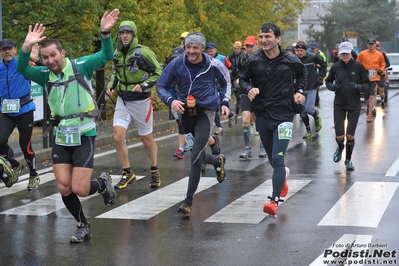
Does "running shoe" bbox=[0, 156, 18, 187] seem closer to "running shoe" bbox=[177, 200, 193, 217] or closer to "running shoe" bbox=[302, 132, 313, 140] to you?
"running shoe" bbox=[177, 200, 193, 217]

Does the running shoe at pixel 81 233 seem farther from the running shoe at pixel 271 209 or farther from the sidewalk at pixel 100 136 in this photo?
the sidewalk at pixel 100 136

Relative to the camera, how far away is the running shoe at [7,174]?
10305 millimetres

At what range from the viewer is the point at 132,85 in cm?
1059

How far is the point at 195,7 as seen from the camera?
2733 cm

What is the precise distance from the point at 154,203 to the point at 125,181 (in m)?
1.30

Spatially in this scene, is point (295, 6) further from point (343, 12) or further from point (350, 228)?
point (343, 12)

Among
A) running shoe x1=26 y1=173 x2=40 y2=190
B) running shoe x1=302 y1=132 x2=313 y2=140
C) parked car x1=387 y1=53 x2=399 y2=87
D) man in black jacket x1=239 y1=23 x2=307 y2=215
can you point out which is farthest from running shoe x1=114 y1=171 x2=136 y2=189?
parked car x1=387 y1=53 x2=399 y2=87

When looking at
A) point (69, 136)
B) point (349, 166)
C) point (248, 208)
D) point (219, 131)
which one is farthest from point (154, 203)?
point (219, 131)

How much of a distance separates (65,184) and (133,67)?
3161mm

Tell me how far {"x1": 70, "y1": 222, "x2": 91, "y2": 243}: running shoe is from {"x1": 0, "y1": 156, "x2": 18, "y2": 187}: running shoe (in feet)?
9.26

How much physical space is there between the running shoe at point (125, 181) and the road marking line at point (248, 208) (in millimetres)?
1635

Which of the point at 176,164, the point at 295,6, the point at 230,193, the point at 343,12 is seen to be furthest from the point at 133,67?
the point at 343,12

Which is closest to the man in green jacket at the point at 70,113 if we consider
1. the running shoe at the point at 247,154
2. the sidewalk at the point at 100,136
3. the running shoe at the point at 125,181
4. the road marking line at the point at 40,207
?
the road marking line at the point at 40,207

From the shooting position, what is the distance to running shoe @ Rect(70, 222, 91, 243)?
762 cm
